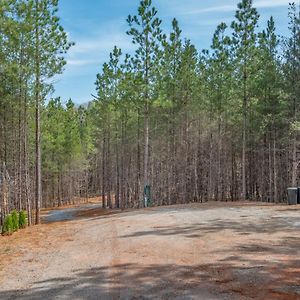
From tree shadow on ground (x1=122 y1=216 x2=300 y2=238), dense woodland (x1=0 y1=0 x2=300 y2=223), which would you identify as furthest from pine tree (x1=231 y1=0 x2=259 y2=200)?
tree shadow on ground (x1=122 y1=216 x2=300 y2=238)

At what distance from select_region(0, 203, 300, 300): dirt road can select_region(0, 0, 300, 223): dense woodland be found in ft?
28.2

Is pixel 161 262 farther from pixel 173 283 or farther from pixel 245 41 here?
pixel 245 41

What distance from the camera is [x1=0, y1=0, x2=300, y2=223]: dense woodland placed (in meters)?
18.7

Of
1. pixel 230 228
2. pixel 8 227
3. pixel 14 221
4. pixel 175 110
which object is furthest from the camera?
pixel 175 110

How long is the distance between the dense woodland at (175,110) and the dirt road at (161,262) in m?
8.61

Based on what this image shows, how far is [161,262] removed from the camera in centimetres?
843

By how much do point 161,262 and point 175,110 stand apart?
82.4 feet

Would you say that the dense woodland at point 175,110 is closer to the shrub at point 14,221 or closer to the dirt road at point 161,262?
the shrub at point 14,221

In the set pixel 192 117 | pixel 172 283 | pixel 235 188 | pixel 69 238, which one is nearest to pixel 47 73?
pixel 69 238

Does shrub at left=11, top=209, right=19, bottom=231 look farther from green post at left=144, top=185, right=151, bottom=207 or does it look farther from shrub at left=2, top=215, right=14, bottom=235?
green post at left=144, top=185, right=151, bottom=207

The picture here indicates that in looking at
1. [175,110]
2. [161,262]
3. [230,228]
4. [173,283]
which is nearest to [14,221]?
[230,228]

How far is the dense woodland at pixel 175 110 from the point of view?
18.7 meters

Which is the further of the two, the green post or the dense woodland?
the green post

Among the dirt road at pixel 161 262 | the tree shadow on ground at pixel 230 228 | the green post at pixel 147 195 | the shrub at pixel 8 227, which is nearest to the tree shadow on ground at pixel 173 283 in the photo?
the dirt road at pixel 161 262
